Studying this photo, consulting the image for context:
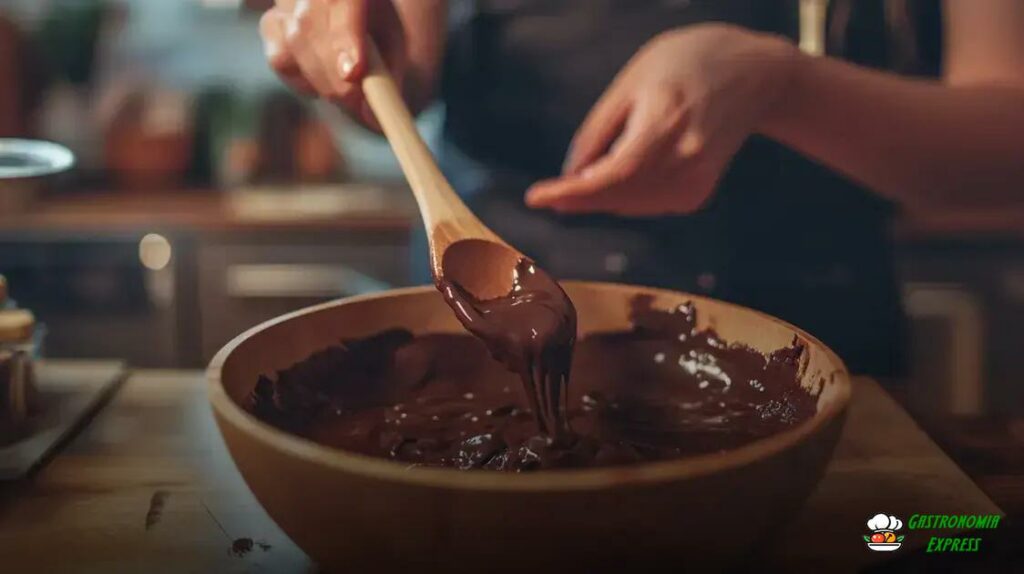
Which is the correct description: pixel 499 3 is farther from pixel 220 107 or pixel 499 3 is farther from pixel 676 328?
pixel 220 107

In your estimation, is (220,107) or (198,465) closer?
(198,465)

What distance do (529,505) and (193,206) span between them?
1.28 metres

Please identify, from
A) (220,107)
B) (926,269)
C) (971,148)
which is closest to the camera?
(971,148)

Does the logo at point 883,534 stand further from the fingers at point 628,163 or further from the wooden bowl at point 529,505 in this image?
the fingers at point 628,163

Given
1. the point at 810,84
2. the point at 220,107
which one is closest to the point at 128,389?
the point at 810,84

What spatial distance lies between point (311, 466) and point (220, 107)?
4.62 feet

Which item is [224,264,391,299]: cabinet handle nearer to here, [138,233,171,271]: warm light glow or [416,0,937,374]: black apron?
[138,233,171,271]: warm light glow

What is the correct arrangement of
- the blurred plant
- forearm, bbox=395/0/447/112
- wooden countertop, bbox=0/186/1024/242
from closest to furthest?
forearm, bbox=395/0/447/112
wooden countertop, bbox=0/186/1024/242
the blurred plant

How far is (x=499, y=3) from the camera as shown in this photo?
3.04 ft

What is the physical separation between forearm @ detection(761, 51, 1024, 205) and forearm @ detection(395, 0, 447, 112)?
31 centimetres

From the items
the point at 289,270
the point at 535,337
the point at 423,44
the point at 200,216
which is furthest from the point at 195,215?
the point at 535,337

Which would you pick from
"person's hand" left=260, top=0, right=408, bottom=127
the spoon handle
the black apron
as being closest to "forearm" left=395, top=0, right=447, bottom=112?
the black apron

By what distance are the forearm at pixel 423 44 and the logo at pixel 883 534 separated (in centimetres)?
58

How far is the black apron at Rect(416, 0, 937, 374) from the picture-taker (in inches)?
35.2
